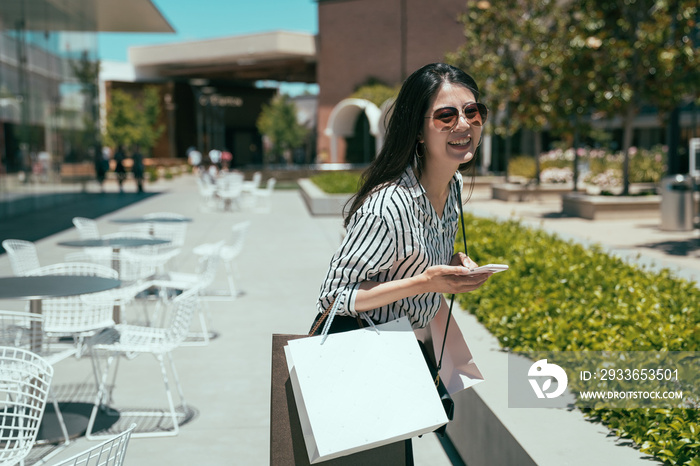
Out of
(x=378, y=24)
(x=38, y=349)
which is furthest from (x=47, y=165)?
(x=378, y=24)

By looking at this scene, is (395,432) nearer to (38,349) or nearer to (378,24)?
(38,349)

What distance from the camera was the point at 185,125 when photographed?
69.0 metres

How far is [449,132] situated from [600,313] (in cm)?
292

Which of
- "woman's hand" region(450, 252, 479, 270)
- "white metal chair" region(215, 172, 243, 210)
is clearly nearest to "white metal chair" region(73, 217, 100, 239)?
"woman's hand" region(450, 252, 479, 270)

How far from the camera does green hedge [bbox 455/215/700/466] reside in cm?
311

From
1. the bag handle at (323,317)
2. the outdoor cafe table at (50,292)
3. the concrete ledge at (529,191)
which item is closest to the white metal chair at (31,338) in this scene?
the outdoor cafe table at (50,292)

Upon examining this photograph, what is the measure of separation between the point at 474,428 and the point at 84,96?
28481 millimetres

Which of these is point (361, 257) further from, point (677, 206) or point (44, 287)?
point (677, 206)

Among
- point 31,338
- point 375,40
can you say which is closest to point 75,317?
point 31,338

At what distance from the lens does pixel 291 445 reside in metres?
2.27

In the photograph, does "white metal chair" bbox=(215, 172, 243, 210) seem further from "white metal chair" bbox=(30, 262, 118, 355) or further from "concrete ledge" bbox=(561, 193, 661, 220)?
"white metal chair" bbox=(30, 262, 118, 355)

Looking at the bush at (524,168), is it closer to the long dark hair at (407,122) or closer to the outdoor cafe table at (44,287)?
the outdoor cafe table at (44,287)

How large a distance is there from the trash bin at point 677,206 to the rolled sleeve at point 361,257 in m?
13.6

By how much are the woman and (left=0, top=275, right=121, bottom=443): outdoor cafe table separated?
290 centimetres
